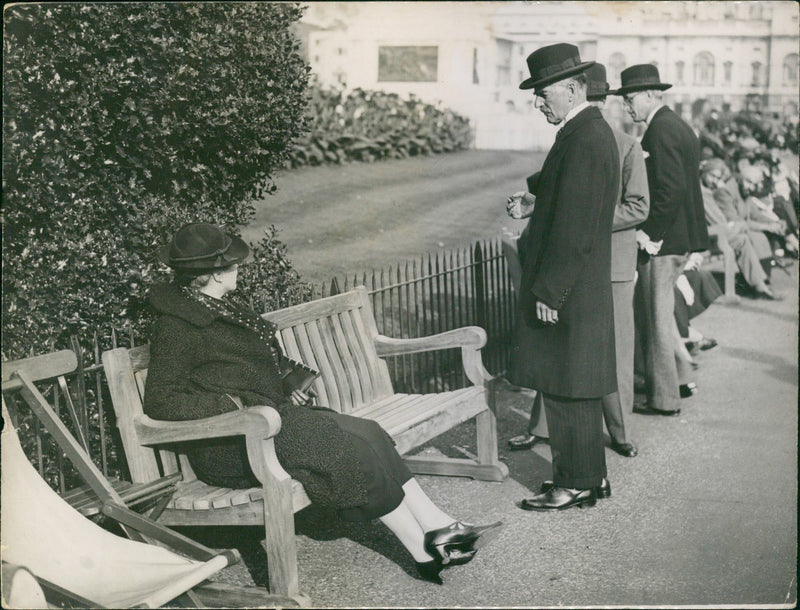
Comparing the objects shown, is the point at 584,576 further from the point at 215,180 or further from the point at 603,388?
the point at 215,180

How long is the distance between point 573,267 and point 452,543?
1537 mm

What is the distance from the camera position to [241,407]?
3963 millimetres

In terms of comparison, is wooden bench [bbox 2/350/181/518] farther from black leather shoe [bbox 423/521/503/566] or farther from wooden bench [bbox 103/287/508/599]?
black leather shoe [bbox 423/521/503/566]

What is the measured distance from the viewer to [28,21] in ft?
13.7

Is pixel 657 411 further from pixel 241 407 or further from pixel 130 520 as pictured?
pixel 130 520

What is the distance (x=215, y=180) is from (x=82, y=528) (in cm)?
239

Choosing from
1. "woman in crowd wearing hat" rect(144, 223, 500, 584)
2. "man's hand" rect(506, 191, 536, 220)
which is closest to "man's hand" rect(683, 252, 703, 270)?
"man's hand" rect(506, 191, 536, 220)

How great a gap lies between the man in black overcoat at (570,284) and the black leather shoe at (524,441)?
103 cm

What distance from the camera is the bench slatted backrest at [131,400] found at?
4.01 metres

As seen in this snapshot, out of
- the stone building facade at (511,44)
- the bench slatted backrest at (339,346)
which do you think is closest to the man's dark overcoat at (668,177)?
the stone building facade at (511,44)

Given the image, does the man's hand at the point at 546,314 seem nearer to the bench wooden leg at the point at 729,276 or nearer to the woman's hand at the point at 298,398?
the woman's hand at the point at 298,398

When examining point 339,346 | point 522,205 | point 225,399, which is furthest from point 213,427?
point 522,205

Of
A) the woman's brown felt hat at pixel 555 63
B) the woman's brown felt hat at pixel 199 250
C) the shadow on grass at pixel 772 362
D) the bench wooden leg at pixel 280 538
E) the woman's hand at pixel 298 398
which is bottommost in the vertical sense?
the shadow on grass at pixel 772 362

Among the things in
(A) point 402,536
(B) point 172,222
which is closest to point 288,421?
(A) point 402,536
